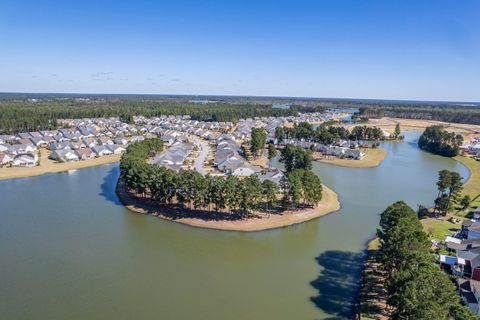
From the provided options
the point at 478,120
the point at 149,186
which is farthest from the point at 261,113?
the point at 149,186

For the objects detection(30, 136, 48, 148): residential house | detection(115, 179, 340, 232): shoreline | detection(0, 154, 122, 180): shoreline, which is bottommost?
detection(115, 179, 340, 232): shoreline

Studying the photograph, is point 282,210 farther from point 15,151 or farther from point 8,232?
point 15,151

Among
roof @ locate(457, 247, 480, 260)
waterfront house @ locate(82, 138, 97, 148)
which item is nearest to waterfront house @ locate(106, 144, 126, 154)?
waterfront house @ locate(82, 138, 97, 148)

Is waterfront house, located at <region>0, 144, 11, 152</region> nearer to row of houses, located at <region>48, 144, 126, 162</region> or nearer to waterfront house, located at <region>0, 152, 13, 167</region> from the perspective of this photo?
waterfront house, located at <region>0, 152, 13, 167</region>

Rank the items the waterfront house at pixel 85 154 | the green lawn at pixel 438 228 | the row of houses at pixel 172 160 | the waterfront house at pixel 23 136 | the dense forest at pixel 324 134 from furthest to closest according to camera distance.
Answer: the waterfront house at pixel 23 136 < the dense forest at pixel 324 134 < the waterfront house at pixel 85 154 < the row of houses at pixel 172 160 < the green lawn at pixel 438 228

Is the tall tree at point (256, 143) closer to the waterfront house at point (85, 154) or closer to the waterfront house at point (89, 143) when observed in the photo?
the waterfront house at point (85, 154)

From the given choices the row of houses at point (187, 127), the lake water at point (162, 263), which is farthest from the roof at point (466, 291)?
the row of houses at point (187, 127)
